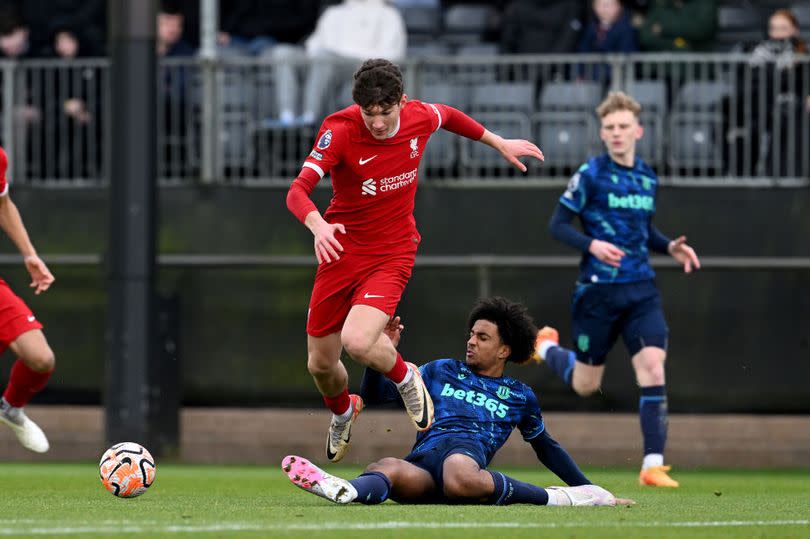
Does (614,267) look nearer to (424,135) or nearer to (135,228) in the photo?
(424,135)

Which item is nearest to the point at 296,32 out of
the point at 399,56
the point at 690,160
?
the point at 399,56

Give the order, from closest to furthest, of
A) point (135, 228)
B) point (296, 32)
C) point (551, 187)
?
1. point (135, 228)
2. point (551, 187)
3. point (296, 32)

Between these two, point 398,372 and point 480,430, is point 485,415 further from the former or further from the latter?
point 398,372

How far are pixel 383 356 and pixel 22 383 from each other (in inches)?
109

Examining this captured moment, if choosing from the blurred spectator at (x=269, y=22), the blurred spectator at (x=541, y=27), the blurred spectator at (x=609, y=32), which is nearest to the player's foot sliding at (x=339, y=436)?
the blurred spectator at (x=609, y=32)

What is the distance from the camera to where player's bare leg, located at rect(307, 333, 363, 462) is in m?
9.30

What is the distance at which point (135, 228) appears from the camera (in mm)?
14219

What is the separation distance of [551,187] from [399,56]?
1.82 metres

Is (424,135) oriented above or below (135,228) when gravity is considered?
above

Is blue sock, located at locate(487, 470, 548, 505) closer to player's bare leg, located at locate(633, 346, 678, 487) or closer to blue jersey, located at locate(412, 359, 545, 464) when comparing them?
blue jersey, located at locate(412, 359, 545, 464)

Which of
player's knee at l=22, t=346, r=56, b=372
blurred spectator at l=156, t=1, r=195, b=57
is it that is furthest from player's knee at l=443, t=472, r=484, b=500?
blurred spectator at l=156, t=1, r=195, b=57

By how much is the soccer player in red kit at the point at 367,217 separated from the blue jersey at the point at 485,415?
0.49ft

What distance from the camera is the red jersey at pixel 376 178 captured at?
8.95 meters

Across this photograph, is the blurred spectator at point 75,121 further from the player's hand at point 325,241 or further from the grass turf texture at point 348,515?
the player's hand at point 325,241
